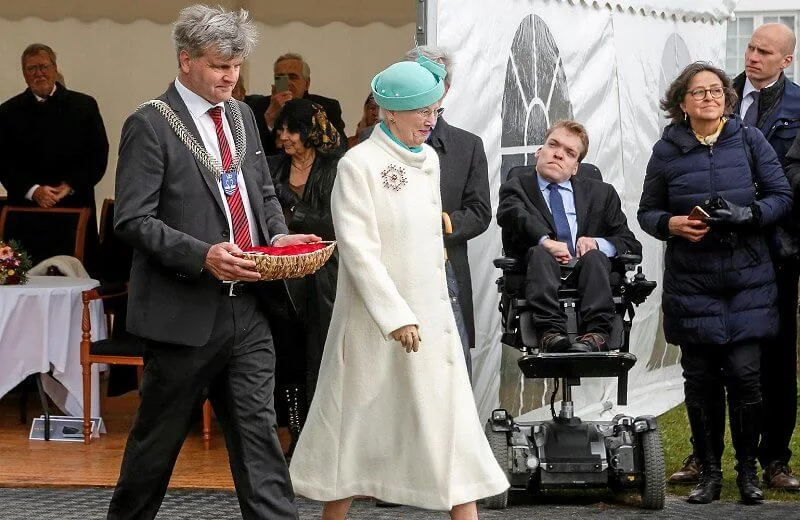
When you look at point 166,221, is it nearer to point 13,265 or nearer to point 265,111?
point 13,265

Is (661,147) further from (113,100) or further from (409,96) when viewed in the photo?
(113,100)

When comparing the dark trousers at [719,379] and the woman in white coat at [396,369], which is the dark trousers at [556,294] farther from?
the woman in white coat at [396,369]

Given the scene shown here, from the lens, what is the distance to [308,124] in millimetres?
7715

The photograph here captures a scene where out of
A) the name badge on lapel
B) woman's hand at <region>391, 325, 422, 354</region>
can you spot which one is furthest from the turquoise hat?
woman's hand at <region>391, 325, 422, 354</region>

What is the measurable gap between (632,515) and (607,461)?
0.85 ft

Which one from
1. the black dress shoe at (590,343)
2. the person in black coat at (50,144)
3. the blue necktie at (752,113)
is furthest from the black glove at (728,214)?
the person in black coat at (50,144)

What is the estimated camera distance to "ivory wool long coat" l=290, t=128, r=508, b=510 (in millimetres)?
5543

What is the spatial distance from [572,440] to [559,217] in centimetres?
103

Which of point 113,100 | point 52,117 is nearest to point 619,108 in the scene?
point 52,117

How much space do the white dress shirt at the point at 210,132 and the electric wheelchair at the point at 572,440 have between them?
1838 millimetres

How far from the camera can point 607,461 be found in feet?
22.9

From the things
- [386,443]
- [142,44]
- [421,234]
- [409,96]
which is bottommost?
[386,443]

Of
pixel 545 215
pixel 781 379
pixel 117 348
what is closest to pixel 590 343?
pixel 545 215

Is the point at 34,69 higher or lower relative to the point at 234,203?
higher
